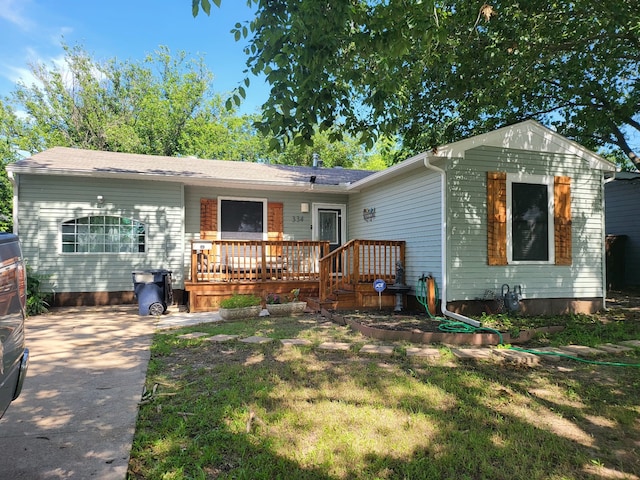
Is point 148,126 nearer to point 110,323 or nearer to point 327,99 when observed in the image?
point 110,323

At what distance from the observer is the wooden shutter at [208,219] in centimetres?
958

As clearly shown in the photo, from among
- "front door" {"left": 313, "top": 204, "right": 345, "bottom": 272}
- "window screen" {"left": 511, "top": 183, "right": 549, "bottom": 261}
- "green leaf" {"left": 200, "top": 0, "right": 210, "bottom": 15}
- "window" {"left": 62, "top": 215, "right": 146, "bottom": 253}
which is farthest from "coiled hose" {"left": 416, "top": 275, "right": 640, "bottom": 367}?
"window" {"left": 62, "top": 215, "right": 146, "bottom": 253}

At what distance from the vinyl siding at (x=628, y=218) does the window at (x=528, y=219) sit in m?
6.58

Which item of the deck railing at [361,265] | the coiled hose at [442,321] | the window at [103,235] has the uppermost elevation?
the window at [103,235]

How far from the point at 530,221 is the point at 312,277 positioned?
15.2 feet

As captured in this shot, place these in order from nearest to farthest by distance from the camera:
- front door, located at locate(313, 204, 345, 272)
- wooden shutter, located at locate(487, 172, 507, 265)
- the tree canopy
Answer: wooden shutter, located at locate(487, 172, 507, 265) < front door, located at locate(313, 204, 345, 272) < the tree canopy

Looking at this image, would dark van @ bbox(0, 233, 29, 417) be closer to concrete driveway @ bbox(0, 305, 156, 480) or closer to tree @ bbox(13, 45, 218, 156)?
concrete driveway @ bbox(0, 305, 156, 480)

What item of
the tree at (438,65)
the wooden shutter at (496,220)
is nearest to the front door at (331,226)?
the tree at (438,65)

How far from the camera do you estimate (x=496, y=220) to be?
6941 mm

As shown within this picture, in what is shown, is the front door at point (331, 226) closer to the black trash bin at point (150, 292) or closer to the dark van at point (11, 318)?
the black trash bin at point (150, 292)

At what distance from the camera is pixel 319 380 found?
142 inches

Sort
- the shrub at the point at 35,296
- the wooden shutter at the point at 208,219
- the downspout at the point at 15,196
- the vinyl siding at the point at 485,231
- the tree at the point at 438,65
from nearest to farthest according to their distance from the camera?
the tree at the point at 438,65
the vinyl siding at the point at 485,231
the shrub at the point at 35,296
the downspout at the point at 15,196
the wooden shutter at the point at 208,219

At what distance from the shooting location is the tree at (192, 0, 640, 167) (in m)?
3.12

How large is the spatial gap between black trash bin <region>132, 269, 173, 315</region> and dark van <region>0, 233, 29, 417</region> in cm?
594
